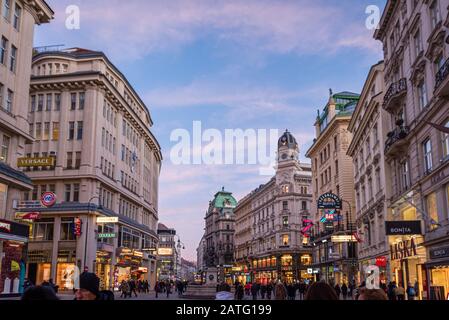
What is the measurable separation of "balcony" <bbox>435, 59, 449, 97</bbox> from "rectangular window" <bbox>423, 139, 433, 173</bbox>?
14.8 feet

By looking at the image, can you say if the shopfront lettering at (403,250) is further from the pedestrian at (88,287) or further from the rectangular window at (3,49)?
the pedestrian at (88,287)

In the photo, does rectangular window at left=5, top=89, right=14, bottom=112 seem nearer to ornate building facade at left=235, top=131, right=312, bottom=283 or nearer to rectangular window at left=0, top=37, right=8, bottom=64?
rectangular window at left=0, top=37, right=8, bottom=64

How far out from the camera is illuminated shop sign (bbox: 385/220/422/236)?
2955 cm

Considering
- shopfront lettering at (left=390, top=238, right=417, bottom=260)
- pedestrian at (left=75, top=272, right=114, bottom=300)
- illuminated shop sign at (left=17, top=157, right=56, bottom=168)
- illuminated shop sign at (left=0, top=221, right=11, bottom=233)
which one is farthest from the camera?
illuminated shop sign at (left=17, top=157, right=56, bottom=168)

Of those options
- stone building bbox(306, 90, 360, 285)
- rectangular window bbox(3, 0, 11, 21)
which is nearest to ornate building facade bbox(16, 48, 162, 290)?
rectangular window bbox(3, 0, 11, 21)

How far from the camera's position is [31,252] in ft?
172

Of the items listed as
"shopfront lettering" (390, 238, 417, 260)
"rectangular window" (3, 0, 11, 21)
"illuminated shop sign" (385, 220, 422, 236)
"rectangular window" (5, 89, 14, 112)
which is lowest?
"shopfront lettering" (390, 238, 417, 260)

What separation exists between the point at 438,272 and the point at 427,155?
22.4ft

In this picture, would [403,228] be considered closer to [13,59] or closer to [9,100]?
[9,100]

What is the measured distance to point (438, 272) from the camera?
28375 millimetres

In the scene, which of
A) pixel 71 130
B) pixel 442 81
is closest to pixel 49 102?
pixel 71 130

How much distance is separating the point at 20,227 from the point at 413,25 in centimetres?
2878
